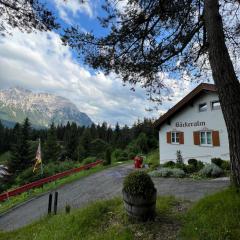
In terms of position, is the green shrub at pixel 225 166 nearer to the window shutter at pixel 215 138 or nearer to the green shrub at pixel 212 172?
the green shrub at pixel 212 172

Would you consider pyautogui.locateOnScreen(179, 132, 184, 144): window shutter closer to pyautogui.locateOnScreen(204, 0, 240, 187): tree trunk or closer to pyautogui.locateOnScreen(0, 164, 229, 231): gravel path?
pyautogui.locateOnScreen(0, 164, 229, 231): gravel path

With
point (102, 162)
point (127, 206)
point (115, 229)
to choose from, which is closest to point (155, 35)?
point (127, 206)

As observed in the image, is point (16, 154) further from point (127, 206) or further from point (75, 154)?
point (127, 206)

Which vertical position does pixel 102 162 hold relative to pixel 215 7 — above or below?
below

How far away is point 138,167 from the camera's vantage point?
26125mm

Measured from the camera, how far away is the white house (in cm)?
2139

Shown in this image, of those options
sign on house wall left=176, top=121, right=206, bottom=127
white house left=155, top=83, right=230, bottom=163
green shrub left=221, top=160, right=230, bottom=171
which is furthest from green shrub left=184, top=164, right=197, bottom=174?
sign on house wall left=176, top=121, right=206, bottom=127

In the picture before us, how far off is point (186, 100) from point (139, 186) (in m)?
17.9

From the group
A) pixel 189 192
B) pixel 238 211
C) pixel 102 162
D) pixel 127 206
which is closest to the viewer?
pixel 238 211

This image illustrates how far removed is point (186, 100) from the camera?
23141 mm

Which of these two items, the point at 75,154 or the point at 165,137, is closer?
the point at 165,137

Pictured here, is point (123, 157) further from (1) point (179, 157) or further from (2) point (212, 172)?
(2) point (212, 172)

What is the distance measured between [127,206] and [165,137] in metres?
20.0

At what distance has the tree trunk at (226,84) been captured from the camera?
18.7ft
